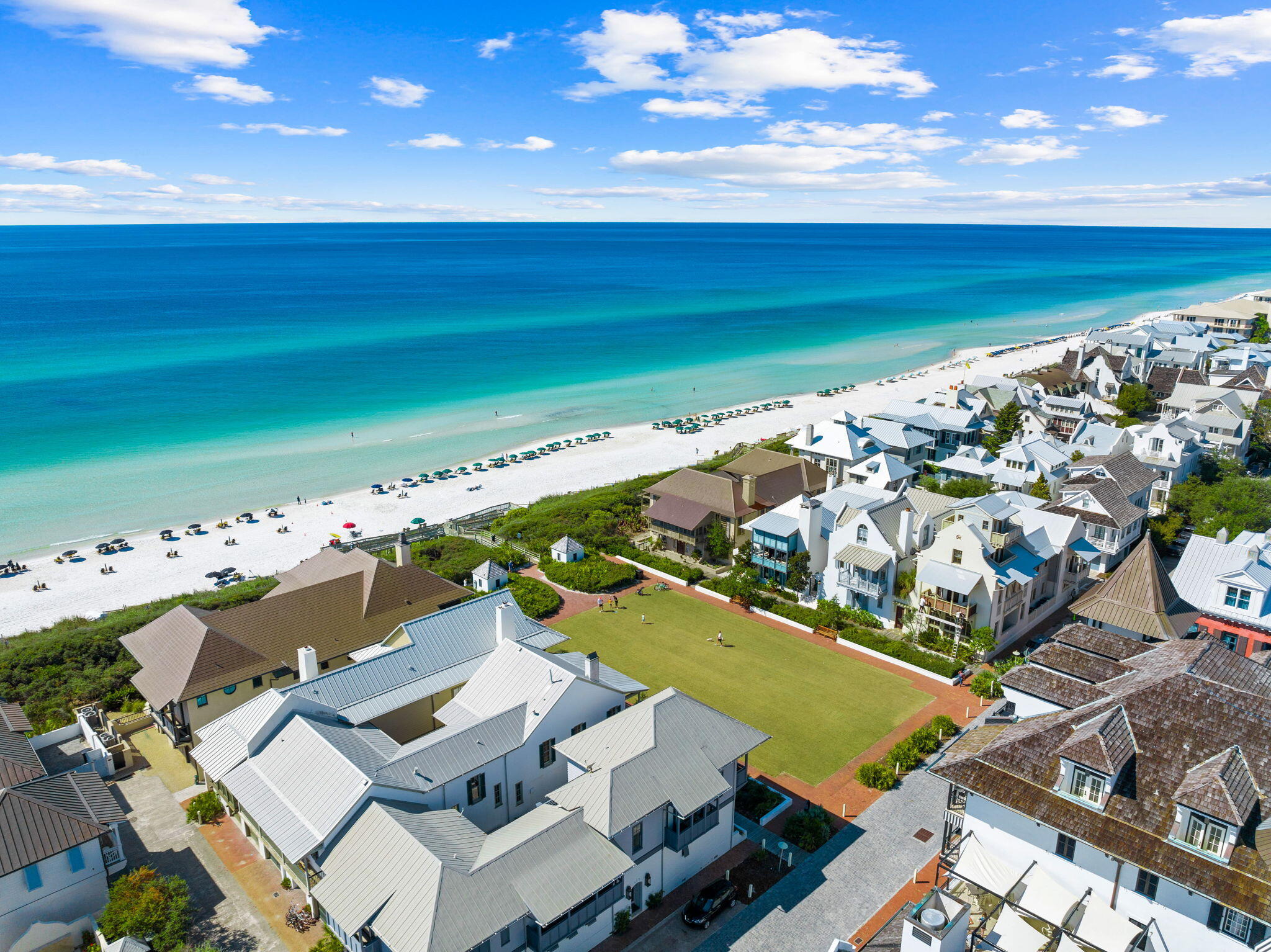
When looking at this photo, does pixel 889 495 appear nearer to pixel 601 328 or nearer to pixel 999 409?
pixel 999 409

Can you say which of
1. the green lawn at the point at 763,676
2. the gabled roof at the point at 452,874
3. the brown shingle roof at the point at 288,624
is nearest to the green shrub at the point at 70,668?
the brown shingle roof at the point at 288,624

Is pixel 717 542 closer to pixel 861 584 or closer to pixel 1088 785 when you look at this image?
pixel 861 584

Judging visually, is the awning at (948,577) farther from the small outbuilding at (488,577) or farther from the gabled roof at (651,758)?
the small outbuilding at (488,577)

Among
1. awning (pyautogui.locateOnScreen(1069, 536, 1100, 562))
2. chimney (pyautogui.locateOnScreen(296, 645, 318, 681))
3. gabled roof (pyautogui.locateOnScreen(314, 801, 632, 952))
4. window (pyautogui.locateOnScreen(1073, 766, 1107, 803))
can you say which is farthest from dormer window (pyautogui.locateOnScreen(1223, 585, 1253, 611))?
chimney (pyautogui.locateOnScreen(296, 645, 318, 681))

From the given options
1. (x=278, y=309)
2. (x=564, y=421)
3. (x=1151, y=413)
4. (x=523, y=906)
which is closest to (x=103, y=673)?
(x=523, y=906)

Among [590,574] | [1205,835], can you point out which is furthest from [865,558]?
[1205,835]

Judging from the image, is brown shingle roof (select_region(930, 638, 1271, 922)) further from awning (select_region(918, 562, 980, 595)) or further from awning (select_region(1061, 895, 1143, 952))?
awning (select_region(918, 562, 980, 595))
